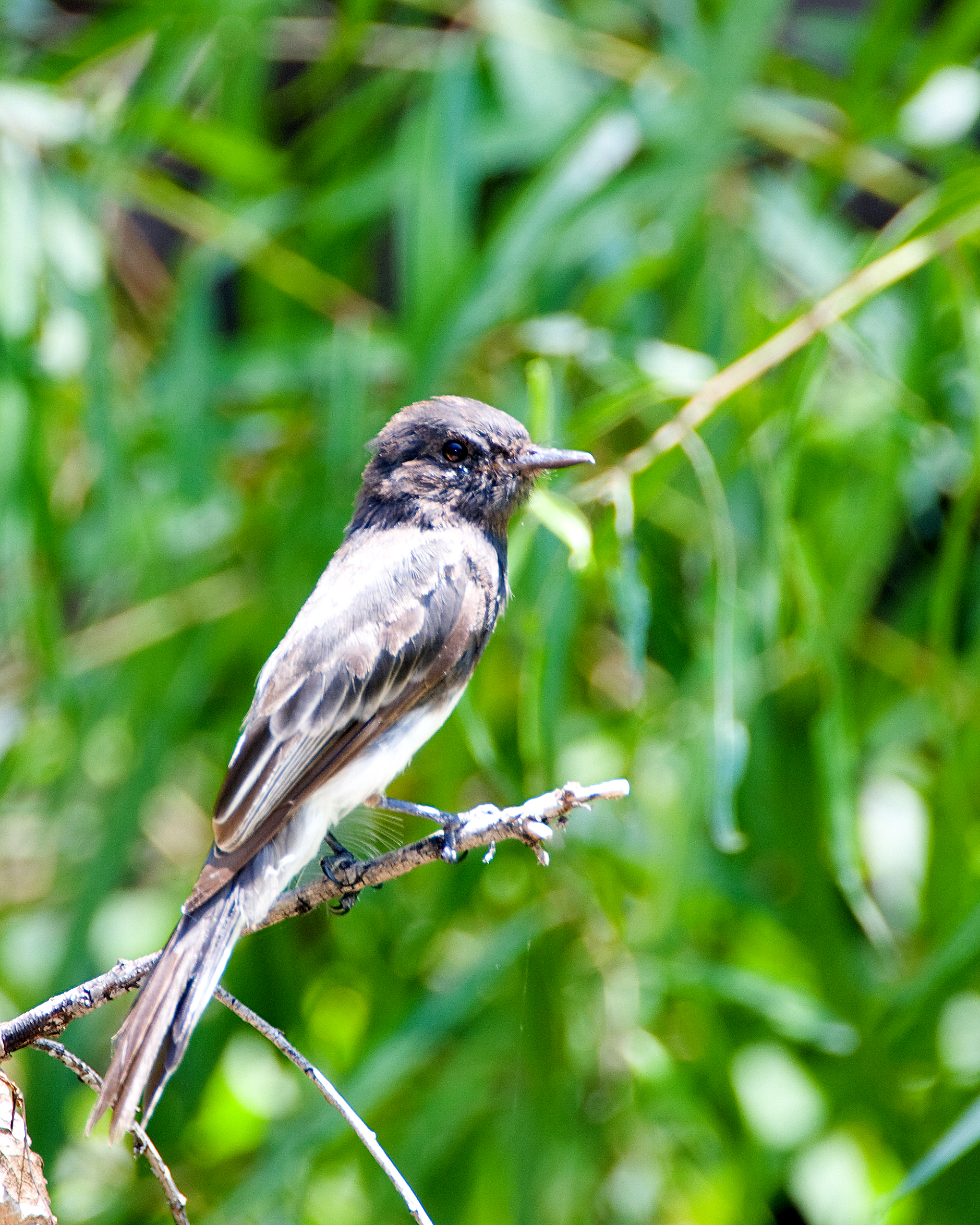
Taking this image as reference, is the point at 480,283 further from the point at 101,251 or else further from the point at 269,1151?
the point at 269,1151

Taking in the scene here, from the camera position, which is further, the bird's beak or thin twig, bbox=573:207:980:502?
thin twig, bbox=573:207:980:502

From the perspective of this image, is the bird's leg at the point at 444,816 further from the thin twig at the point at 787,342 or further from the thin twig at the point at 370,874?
the thin twig at the point at 787,342

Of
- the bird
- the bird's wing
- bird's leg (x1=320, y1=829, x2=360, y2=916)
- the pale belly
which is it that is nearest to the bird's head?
the bird

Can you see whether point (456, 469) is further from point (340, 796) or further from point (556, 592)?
point (340, 796)

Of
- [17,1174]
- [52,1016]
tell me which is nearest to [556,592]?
[52,1016]

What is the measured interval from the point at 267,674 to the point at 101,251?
1476mm

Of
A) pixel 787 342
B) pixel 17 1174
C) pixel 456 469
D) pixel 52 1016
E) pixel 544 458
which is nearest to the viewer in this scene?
pixel 17 1174

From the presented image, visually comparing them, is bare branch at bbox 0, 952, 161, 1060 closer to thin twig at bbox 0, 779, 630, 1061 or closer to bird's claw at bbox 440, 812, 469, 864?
thin twig at bbox 0, 779, 630, 1061

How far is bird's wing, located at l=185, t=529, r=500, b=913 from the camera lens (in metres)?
1.57

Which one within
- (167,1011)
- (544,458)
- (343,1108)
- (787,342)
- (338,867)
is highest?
(787,342)

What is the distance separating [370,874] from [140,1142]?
1.33ft

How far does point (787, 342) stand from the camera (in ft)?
7.13

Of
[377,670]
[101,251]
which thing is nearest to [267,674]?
[377,670]

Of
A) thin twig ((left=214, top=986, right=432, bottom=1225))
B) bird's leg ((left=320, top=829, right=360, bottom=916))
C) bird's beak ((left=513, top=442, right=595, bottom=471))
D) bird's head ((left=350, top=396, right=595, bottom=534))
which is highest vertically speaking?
bird's head ((left=350, top=396, right=595, bottom=534))
